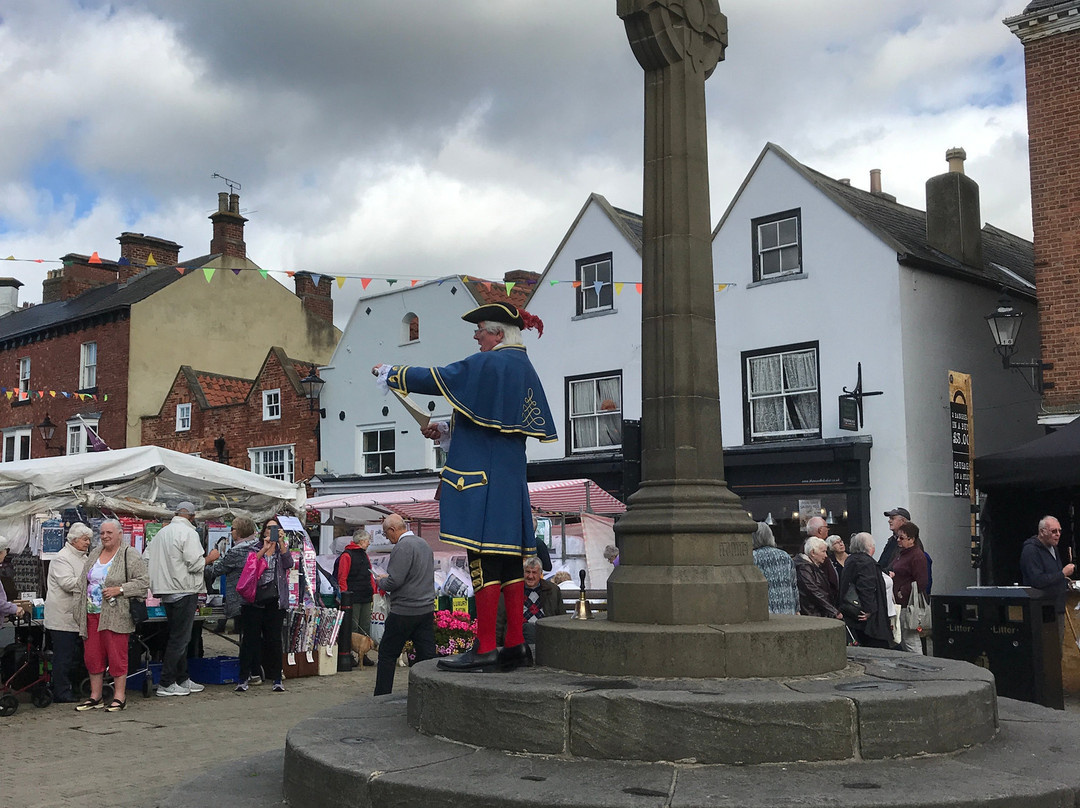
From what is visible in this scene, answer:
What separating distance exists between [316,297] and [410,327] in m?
9.14

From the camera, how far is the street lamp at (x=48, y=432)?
29.6m

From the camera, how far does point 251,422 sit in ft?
93.3

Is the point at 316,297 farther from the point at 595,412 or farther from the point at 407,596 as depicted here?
the point at 407,596

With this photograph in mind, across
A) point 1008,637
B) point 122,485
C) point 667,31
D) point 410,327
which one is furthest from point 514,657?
point 410,327

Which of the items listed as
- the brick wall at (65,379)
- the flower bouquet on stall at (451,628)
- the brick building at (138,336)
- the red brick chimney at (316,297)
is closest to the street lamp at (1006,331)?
the flower bouquet on stall at (451,628)

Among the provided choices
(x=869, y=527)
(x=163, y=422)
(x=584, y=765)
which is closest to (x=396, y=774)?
(x=584, y=765)

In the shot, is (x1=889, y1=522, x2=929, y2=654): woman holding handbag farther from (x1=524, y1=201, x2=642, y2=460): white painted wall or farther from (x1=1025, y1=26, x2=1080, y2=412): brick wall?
(x1=524, y1=201, x2=642, y2=460): white painted wall

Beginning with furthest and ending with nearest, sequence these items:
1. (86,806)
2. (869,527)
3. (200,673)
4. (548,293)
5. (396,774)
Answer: (548,293) < (869,527) < (200,673) < (86,806) < (396,774)

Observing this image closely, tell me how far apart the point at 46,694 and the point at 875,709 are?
27.2 feet

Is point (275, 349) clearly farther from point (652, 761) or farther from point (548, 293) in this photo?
point (652, 761)

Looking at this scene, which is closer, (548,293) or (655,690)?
(655,690)

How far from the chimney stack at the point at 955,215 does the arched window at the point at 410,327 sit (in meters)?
11.6

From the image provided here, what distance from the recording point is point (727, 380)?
2020 centimetres

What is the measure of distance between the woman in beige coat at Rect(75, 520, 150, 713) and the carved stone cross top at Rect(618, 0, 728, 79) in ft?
21.6
